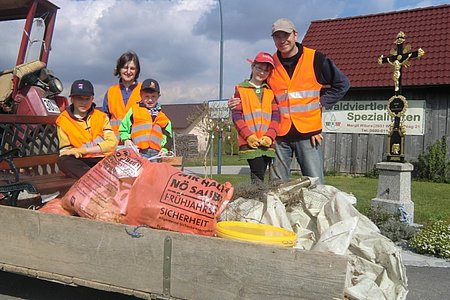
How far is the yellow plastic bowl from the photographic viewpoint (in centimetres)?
229

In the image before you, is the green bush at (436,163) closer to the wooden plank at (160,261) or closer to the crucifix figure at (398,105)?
the crucifix figure at (398,105)

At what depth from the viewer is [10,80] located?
5.04 m

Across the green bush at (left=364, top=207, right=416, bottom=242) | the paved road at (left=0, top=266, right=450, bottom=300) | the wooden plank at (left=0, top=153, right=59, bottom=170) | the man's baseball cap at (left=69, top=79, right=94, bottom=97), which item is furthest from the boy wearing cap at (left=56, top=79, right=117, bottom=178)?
the green bush at (left=364, top=207, right=416, bottom=242)

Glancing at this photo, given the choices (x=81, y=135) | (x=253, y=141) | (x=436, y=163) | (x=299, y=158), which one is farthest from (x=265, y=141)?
(x=436, y=163)

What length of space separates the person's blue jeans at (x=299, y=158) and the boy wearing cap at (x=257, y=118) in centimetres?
17

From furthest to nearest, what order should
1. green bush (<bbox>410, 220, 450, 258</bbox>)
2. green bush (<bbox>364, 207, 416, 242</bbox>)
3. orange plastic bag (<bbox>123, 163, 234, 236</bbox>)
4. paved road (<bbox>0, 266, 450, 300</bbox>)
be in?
green bush (<bbox>364, 207, 416, 242</bbox>) < green bush (<bbox>410, 220, 450, 258</bbox>) < paved road (<bbox>0, 266, 450, 300</bbox>) < orange plastic bag (<bbox>123, 163, 234, 236</bbox>)

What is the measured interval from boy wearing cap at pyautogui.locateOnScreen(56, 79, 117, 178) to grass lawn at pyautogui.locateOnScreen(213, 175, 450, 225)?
1.85 metres

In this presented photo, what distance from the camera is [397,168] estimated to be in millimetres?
6797

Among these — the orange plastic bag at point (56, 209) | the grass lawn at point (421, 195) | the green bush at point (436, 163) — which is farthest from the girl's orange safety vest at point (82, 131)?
the green bush at point (436, 163)

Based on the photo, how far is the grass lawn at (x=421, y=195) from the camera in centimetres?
691

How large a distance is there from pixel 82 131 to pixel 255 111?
1.51 meters

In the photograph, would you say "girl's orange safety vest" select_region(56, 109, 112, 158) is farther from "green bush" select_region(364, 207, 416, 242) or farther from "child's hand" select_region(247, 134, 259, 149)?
"green bush" select_region(364, 207, 416, 242)

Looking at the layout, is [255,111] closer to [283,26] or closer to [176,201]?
[283,26]

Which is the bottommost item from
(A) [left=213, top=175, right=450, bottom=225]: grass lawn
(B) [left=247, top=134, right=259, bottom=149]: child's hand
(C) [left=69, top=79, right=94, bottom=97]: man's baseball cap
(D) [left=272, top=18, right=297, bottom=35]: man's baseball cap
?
(A) [left=213, top=175, right=450, bottom=225]: grass lawn
